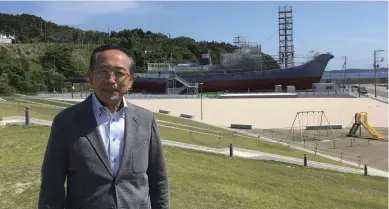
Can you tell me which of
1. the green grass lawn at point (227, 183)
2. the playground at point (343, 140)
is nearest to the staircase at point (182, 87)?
the playground at point (343, 140)

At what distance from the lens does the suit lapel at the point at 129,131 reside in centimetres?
287

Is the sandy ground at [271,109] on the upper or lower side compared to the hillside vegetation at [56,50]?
lower

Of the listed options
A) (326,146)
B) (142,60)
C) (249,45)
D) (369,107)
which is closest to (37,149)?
(326,146)

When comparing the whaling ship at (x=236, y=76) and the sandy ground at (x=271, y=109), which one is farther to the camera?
the whaling ship at (x=236, y=76)

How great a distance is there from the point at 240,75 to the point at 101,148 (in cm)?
7447

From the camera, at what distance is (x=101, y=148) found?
280cm

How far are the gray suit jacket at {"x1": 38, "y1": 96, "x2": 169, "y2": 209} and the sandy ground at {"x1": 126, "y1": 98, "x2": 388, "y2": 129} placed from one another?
1533 inches

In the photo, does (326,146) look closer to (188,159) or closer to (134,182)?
(188,159)

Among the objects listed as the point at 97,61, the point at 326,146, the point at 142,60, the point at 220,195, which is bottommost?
the point at 326,146

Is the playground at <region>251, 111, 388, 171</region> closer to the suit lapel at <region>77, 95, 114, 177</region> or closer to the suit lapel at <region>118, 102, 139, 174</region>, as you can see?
the suit lapel at <region>118, 102, 139, 174</region>

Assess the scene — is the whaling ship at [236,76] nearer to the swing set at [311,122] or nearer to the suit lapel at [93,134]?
the swing set at [311,122]

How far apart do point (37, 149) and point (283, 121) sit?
35677 millimetres

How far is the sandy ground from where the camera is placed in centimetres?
4500

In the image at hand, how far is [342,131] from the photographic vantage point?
39469 millimetres
